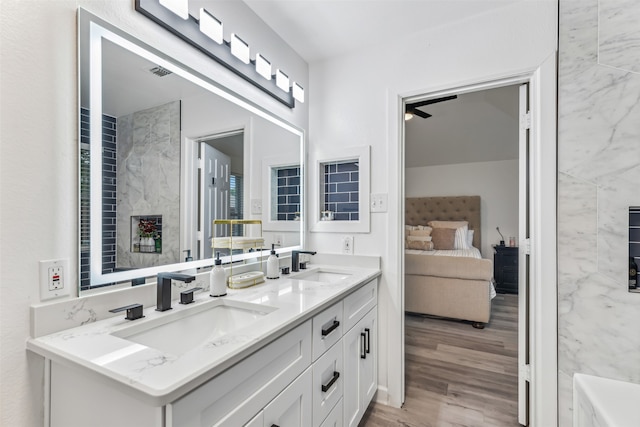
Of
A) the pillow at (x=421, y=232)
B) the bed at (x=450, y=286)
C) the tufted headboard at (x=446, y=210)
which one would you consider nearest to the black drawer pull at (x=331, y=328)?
the bed at (x=450, y=286)

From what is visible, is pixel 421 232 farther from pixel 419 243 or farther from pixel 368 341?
pixel 368 341

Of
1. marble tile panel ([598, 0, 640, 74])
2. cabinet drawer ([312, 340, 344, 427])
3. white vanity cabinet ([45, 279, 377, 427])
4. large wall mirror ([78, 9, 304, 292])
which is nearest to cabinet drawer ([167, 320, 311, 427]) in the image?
white vanity cabinet ([45, 279, 377, 427])

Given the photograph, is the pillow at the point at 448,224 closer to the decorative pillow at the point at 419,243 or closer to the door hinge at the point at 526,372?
the decorative pillow at the point at 419,243

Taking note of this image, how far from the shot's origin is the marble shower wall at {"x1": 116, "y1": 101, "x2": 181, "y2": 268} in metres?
1.07

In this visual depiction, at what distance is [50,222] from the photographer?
881 mm

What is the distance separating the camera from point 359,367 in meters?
1.63

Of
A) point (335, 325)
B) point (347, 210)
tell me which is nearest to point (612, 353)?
point (335, 325)

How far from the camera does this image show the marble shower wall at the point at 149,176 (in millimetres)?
1073

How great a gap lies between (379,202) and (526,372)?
1.32m

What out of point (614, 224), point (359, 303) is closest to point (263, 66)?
point (359, 303)

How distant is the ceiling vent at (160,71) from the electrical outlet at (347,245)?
1432mm

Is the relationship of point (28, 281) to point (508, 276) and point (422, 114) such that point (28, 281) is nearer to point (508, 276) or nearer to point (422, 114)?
point (422, 114)

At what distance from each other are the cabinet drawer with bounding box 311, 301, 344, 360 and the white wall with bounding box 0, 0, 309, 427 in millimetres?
852

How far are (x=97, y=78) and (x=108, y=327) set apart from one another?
0.83 meters
